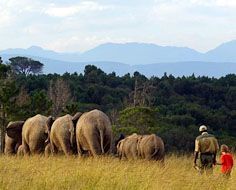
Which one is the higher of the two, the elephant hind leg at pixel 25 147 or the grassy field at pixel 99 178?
the grassy field at pixel 99 178

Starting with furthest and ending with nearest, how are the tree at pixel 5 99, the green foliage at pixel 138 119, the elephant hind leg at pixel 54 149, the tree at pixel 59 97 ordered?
1. the tree at pixel 59 97
2. the green foliage at pixel 138 119
3. the tree at pixel 5 99
4. the elephant hind leg at pixel 54 149

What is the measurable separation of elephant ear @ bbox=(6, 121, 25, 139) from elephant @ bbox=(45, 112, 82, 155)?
3.43 m

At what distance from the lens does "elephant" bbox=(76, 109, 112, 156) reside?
1967 cm

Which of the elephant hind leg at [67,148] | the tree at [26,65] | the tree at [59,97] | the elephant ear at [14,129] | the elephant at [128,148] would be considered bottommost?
the elephant at [128,148]

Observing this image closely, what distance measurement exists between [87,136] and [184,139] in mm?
23599

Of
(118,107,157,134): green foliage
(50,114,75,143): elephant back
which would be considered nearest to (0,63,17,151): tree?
(118,107,157,134): green foliage

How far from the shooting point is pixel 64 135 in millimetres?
21422

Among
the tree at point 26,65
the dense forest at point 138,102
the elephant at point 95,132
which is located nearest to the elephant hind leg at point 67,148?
the elephant at point 95,132

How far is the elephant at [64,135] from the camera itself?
69.3 ft

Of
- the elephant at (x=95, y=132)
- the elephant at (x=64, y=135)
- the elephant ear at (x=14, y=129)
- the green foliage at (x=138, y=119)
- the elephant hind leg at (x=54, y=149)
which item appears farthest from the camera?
the green foliage at (x=138, y=119)

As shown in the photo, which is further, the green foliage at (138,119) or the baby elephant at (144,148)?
the green foliage at (138,119)

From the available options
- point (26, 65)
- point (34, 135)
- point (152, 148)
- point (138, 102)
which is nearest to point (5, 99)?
point (34, 135)

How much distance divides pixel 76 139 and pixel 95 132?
3.55 ft

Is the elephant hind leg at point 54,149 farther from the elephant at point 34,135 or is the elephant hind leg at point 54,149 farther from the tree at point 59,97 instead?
the tree at point 59,97
